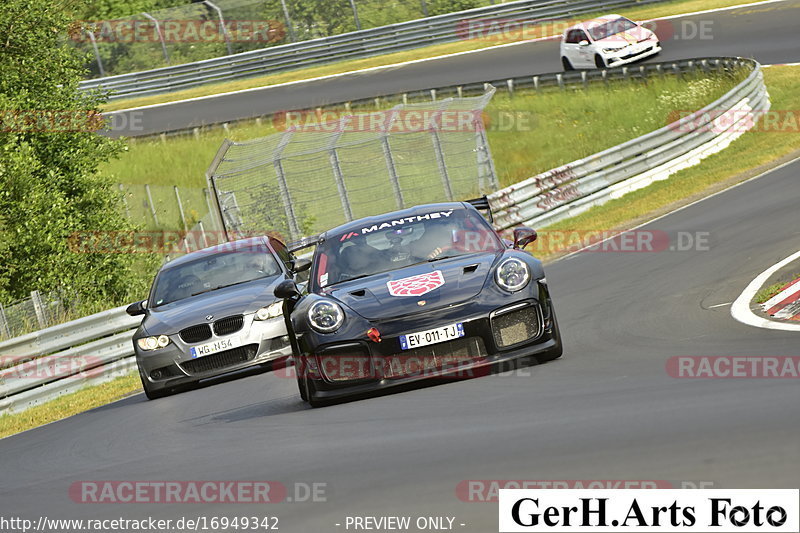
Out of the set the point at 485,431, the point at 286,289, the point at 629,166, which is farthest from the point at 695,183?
the point at 485,431

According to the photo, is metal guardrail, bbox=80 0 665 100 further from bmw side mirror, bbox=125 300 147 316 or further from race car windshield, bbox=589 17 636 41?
bmw side mirror, bbox=125 300 147 316

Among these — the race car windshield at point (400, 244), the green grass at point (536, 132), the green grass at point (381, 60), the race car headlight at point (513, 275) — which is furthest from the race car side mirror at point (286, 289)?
the green grass at point (381, 60)

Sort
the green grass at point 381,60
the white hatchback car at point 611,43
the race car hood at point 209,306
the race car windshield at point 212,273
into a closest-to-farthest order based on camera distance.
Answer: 1. the race car hood at point 209,306
2. the race car windshield at point 212,273
3. the white hatchback car at point 611,43
4. the green grass at point 381,60

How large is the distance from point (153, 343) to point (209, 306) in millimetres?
730

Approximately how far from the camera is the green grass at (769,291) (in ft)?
34.0

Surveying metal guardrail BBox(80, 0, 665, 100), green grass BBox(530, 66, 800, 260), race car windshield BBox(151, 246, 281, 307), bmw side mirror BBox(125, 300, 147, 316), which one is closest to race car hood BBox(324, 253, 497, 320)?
bmw side mirror BBox(125, 300, 147, 316)

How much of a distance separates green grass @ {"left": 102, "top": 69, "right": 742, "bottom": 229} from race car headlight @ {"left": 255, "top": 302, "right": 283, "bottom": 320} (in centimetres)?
1560

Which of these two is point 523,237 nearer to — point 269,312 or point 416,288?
point 416,288

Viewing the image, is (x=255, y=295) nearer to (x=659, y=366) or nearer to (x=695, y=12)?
(x=659, y=366)

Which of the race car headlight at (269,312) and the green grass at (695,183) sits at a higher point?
the race car headlight at (269,312)

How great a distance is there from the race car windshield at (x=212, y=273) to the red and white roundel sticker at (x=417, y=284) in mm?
5178

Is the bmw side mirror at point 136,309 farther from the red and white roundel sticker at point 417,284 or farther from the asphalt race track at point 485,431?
the red and white roundel sticker at point 417,284

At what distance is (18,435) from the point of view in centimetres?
1191

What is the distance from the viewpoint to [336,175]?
2083 centimetres
